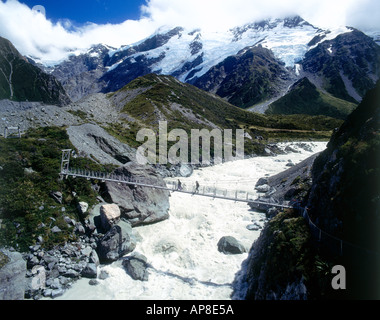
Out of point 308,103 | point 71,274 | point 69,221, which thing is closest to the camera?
point 71,274

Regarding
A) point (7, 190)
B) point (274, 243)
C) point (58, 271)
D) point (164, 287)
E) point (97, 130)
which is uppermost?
point (97, 130)

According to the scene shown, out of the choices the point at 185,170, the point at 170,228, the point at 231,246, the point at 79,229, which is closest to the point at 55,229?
the point at 79,229

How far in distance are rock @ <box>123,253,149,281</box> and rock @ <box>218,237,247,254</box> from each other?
6.27 meters

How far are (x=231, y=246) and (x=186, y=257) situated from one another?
377 cm

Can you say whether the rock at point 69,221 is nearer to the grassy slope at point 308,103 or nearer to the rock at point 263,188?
the rock at point 263,188

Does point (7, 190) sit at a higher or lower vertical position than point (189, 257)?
higher

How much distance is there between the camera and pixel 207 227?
23.0m

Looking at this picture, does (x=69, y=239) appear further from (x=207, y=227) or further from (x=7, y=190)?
(x=207, y=227)

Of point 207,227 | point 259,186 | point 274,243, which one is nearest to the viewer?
point 274,243

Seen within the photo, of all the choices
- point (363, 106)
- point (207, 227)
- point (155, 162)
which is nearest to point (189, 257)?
point (207, 227)

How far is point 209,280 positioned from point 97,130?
32805mm

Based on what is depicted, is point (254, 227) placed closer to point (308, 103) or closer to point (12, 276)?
point (12, 276)

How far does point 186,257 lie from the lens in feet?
61.8

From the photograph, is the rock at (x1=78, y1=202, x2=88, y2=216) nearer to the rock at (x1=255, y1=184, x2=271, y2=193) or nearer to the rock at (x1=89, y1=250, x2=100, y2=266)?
the rock at (x1=89, y1=250, x2=100, y2=266)
